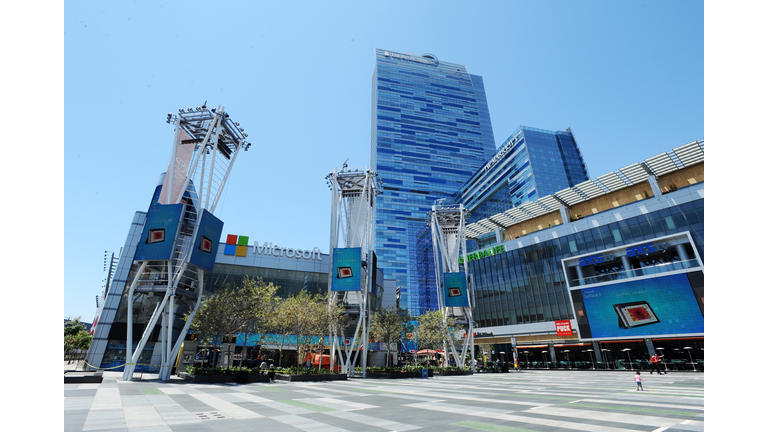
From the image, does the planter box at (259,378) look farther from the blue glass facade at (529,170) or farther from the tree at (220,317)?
the blue glass facade at (529,170)

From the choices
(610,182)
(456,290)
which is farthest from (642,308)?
(456,290)

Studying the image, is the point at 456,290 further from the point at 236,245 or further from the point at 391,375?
the point at 236,245

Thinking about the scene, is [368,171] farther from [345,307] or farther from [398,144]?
[398,144]

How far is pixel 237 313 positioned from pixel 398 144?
127m

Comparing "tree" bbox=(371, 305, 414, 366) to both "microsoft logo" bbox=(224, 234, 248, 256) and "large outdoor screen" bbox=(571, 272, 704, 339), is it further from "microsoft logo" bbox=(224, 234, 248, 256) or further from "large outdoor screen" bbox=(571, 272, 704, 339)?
"large outdoor screen" bbox=(571, 272, 704, 339)

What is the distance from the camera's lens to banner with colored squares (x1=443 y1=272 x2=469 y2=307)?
45.6 meters

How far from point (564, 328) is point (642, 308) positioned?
11915mm

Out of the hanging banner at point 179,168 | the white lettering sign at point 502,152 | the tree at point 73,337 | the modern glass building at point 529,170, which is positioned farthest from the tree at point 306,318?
the white lettering sign at point 502,152

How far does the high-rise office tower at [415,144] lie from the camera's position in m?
133

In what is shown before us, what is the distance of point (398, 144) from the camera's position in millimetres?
147375

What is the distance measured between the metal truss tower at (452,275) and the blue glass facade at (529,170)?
59605 mm

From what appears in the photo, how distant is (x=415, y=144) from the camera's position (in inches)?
5915

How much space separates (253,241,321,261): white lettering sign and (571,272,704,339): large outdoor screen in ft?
142

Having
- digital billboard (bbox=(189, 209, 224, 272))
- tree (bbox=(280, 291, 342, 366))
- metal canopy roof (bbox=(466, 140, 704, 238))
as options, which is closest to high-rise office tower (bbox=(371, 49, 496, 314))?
metal canopy roof (bbox=(466, 140, 704, 238))
